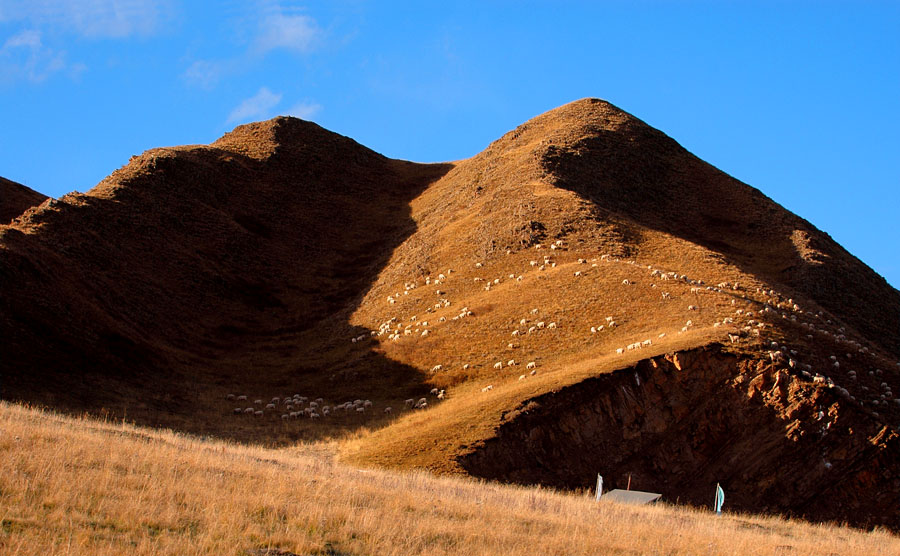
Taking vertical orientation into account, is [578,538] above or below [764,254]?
below

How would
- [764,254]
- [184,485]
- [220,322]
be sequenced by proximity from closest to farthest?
[184,485] → [220,322] → [764,254]

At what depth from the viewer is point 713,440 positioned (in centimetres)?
3114

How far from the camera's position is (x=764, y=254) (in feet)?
197

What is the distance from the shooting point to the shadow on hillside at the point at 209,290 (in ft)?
121

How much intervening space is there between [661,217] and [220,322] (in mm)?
32285

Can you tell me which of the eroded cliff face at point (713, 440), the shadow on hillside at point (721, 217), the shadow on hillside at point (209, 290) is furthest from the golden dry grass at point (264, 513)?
the shadow on hillside at point (721, 217)

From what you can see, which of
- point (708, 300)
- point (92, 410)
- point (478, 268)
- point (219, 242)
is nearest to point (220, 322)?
point (219, 242)

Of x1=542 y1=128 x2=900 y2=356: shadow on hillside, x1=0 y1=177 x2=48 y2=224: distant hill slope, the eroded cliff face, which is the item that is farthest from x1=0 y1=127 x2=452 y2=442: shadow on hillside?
x1=542 y1=128 x2=900 y2=356: shadow on hillside

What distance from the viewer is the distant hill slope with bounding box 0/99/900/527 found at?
3030cm

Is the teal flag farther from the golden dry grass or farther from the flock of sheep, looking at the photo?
the flock of sheep

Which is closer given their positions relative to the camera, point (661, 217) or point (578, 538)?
point (578, 538)

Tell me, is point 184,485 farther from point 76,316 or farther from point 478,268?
point 478,268

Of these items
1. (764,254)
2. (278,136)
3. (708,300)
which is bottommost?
(708,300)

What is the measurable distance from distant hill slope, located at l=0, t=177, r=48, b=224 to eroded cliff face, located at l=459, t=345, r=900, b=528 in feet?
186
